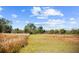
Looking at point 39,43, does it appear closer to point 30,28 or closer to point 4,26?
point 30,28

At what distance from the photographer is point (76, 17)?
2457 mm

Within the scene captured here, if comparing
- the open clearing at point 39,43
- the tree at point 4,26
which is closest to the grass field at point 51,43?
the open clearing at point 39,43

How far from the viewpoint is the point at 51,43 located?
8.06ft

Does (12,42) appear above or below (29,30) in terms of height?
below

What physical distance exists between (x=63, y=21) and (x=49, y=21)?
166 mm

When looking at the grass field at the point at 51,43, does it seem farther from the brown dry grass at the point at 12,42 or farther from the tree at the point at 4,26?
the tree at the point at 4,26

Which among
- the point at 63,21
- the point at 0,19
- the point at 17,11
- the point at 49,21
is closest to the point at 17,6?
the point at 17,11

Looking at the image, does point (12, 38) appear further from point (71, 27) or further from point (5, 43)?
point (71, 27)

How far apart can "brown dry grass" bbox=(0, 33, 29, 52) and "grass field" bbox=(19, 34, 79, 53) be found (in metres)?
0.06

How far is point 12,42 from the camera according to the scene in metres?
2.46

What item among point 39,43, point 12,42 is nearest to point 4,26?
point 12,42

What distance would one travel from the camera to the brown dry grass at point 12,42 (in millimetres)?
2436

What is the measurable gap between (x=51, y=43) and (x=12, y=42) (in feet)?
1.51

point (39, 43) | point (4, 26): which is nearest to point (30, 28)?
point (39, 43)
